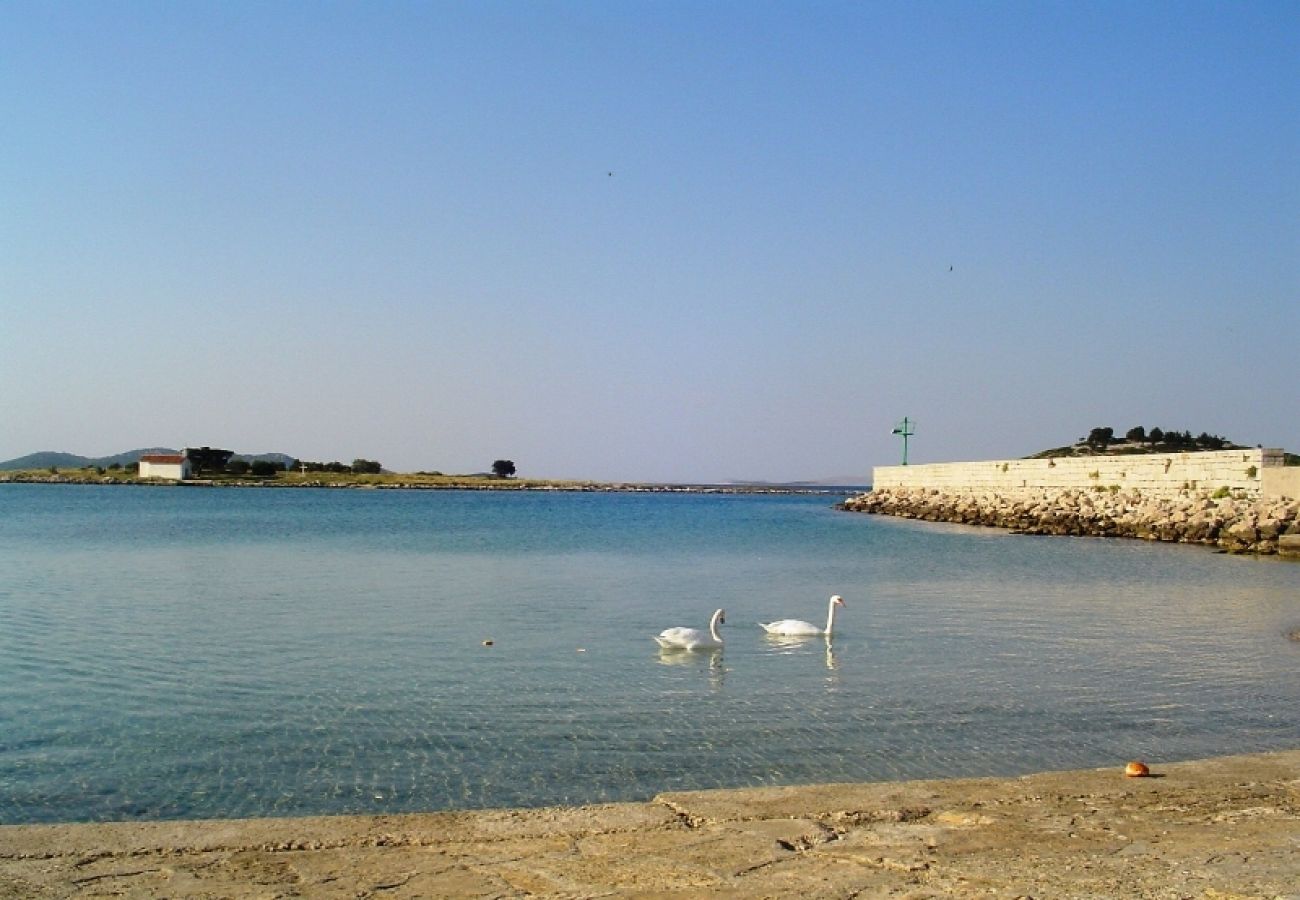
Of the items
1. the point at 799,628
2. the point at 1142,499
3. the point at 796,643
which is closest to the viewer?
the point at 796,643

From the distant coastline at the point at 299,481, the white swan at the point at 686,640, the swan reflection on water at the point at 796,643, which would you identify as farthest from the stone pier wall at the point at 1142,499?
the distant coastline at the point at 299,481

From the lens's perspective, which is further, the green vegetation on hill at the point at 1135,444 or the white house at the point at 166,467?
the white house at the point at 166,467

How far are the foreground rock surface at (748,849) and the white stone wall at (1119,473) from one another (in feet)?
120

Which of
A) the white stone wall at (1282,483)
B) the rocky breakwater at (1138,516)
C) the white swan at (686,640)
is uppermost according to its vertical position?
the white stone wall at (1282,483)

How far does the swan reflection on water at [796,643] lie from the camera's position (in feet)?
50.3

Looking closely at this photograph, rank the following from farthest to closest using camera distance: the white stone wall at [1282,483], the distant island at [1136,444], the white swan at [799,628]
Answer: the distant island at [1136,444] < the white stone wall at [1282,483] < the white swan at [799,628]

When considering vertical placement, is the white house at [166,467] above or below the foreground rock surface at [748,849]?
above

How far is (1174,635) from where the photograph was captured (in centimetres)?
1692

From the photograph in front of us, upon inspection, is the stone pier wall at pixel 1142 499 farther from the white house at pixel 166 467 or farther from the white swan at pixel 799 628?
the white house at pixel 166 467

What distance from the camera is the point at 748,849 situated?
6.19 meters

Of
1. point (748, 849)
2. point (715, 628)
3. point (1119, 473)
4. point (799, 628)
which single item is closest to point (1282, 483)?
point (1119, 473)

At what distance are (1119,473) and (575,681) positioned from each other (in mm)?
42427

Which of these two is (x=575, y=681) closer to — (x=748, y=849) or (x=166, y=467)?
(x=748, y=849)

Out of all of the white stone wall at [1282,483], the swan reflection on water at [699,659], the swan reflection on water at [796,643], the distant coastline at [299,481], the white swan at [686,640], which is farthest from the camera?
the distant coastline at [299,481]
